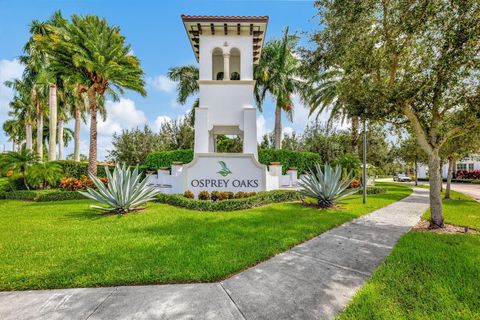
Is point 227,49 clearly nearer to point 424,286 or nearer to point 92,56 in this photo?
point 92,56

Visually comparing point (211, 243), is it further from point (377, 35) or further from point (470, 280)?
point (377, 35)

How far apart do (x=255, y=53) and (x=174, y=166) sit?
33.4ft

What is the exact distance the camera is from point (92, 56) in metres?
15.2

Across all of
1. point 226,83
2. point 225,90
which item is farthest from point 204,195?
point 226,83

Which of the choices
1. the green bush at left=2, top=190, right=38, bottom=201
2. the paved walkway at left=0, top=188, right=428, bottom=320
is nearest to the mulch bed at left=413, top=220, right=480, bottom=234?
the paved walkway at left=0, top=188, right=428, bottom=320

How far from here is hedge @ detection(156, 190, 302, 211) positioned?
8.93 m

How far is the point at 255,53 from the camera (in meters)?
16.5

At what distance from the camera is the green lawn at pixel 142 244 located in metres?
3.50

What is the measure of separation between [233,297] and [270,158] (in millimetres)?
14016

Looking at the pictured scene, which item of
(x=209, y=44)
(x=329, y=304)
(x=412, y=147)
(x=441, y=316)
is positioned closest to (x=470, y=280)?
(x=441, y=316)

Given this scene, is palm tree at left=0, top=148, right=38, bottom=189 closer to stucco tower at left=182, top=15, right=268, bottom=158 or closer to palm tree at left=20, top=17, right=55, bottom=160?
stucco tower at left=182, top=15, right=268, bottom=158

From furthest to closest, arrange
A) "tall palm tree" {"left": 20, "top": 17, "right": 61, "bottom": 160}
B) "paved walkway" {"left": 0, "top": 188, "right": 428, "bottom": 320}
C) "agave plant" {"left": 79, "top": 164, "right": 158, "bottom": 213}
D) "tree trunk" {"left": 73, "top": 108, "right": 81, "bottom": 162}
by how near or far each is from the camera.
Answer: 1. "tree trunk" {"left": 73, "top": 108, "right": 81, "bottom": 162}
2. "tall palm tree" {"left": 20, "top": 17, "right": 61, "bottom": 160}
3. "agave plant" {"left": 79, "top": 164, "right": 158, "bottom": 213}
4. "paved walkway" {"left": 0, "top": 188, "right": 428, "bottom": 320}

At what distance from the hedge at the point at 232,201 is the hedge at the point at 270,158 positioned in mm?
5528

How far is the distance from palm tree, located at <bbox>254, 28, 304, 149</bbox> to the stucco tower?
693 cm
